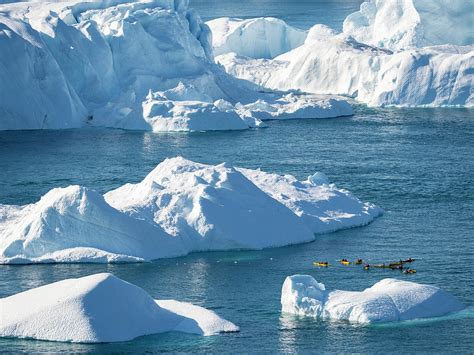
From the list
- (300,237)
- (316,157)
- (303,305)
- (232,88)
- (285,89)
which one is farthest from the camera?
(285,89)

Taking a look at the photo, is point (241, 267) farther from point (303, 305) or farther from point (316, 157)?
point (316, 157)

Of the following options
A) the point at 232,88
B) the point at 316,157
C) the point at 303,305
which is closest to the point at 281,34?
the point at 232,88

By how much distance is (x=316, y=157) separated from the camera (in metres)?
64.3

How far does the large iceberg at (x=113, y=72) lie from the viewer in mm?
71688

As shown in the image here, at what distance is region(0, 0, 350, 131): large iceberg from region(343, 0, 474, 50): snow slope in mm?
14576

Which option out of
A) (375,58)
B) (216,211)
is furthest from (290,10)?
(216,211)

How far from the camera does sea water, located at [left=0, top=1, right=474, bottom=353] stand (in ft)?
110

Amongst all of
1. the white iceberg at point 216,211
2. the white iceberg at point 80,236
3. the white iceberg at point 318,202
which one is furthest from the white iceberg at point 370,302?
the white iceberg at point 318,202

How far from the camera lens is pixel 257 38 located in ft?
340

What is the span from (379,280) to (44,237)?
11070 millimetres

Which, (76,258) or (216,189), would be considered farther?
(216,189)

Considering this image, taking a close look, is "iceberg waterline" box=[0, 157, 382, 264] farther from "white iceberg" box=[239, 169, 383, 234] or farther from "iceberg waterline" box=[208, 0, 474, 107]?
"iceberg waterline" box=[208, 0, 474, 107]

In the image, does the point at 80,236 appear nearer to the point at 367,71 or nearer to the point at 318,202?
the point at 318,202

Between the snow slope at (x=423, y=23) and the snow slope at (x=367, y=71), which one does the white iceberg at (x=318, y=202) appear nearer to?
the snow slope at (x=367, y=71)
